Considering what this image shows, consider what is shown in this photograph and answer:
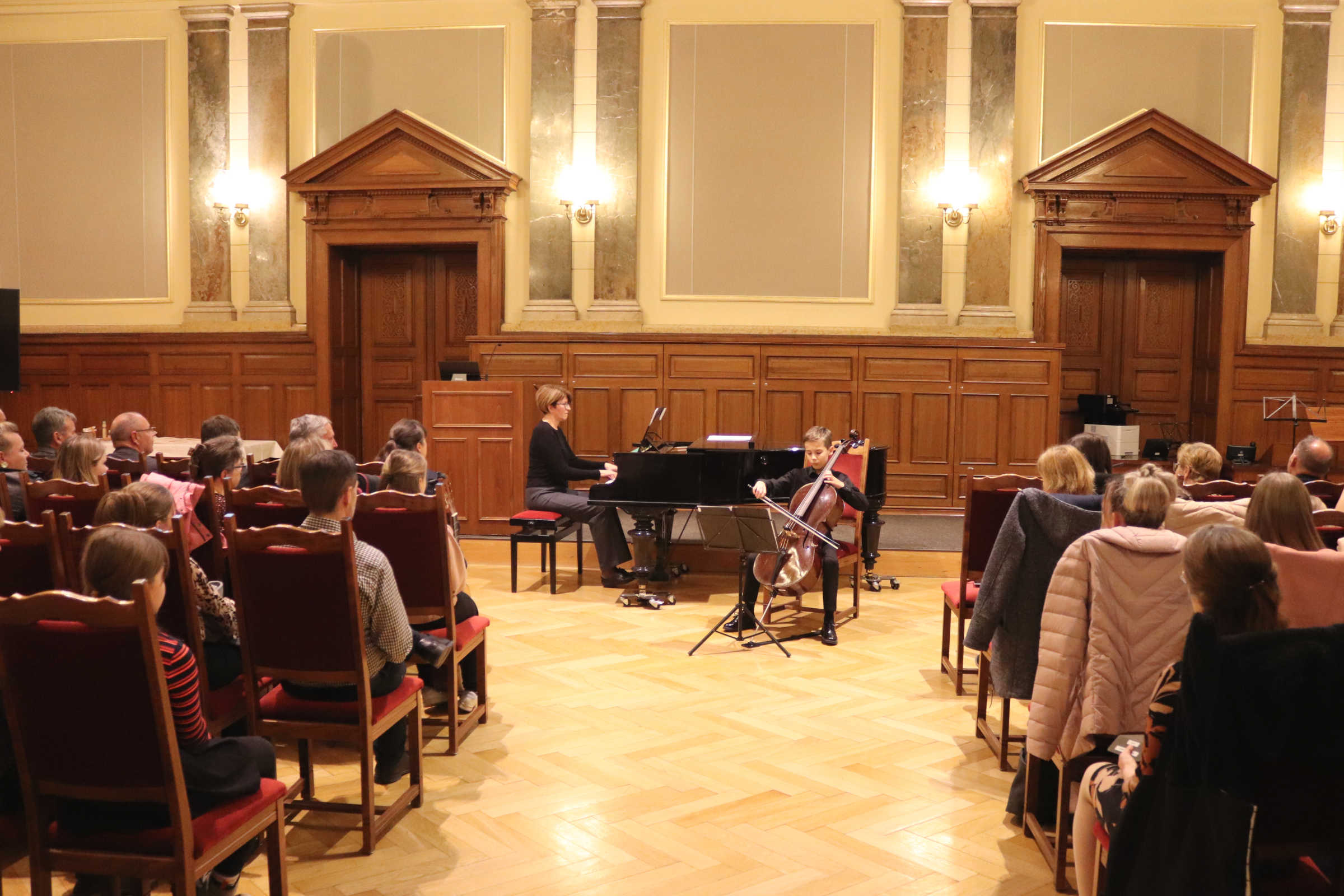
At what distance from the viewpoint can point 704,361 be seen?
378 inches

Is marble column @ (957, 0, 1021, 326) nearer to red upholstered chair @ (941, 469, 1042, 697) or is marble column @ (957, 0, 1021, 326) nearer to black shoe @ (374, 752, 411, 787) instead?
red upholstered chair @ (941, 469, 1042, 697)

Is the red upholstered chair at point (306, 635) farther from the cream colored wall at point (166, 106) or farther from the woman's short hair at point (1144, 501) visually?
the cream colored wall at point (166, 106)

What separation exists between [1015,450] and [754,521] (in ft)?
17.0

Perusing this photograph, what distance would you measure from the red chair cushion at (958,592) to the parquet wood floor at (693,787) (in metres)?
0.42

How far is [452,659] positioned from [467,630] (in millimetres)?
221

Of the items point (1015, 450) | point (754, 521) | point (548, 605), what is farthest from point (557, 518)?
point (1015, 450)

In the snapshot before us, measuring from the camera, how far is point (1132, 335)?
10352 mm

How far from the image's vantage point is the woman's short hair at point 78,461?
14.5ft

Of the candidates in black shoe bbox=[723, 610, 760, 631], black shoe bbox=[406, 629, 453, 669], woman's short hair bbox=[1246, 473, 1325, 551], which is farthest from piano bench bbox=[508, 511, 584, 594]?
woman's short hair bbox=[1246, 473, 1325, 551]

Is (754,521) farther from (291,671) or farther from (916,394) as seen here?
(916,394)

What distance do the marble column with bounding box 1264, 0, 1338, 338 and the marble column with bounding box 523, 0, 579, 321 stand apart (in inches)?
252

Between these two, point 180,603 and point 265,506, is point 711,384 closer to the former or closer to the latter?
point 265,506

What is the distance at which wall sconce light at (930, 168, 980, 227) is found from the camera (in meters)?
9.59

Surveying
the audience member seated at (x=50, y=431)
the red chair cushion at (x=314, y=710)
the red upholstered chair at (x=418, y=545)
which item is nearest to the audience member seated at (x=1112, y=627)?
the red chair cushion at (x=314, y=710)
